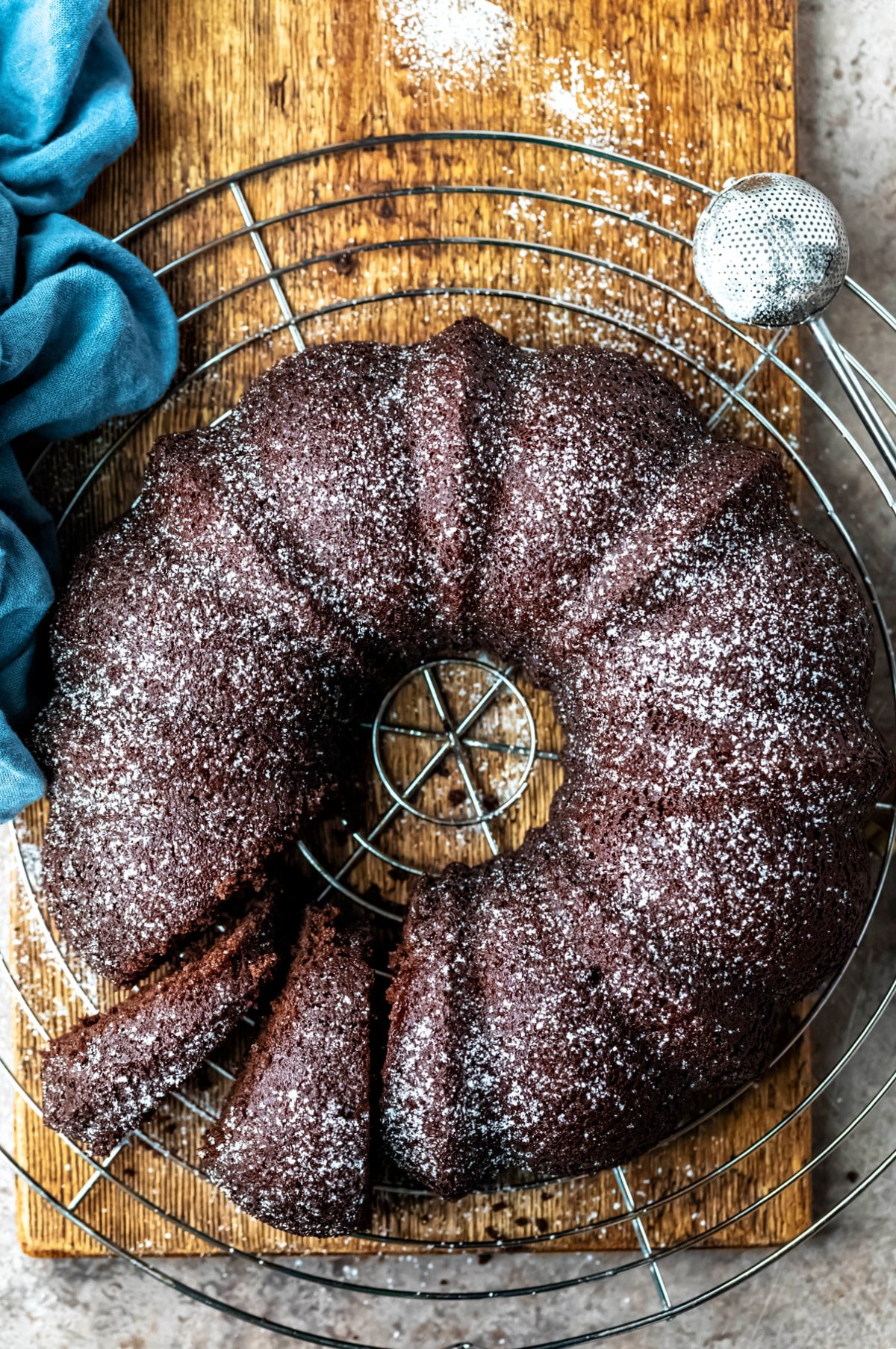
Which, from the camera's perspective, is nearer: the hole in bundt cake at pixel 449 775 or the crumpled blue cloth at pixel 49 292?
the crumpled blue cloth at pixel 49 292

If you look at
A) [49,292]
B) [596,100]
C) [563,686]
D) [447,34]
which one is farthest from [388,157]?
[563,686]

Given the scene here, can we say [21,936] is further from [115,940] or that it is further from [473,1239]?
[473,1239]

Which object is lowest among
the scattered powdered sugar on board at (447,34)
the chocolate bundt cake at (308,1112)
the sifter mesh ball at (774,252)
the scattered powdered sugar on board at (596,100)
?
the chocolate bundt cake at (308,1112)

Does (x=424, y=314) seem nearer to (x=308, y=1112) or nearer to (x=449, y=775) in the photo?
(x=449, y=775)

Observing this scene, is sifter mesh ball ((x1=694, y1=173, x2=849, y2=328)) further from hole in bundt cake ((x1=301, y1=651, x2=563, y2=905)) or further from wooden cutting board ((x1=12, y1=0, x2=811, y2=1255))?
hole in bundt cake ((x1=301, y1=651, x2=563, y2=905))

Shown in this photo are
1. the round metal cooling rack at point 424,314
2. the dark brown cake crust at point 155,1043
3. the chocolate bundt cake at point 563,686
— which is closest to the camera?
the chocolate bundt cake at point 563,686

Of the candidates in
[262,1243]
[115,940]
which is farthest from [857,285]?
[262,1243]

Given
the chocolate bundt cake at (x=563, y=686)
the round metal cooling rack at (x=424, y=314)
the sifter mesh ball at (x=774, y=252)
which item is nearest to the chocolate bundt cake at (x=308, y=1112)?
the chocolate bundt cake at (x=563, y=686)

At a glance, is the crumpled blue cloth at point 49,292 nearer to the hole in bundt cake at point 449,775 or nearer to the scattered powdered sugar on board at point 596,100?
the hole in bundt cake at point 449,775
